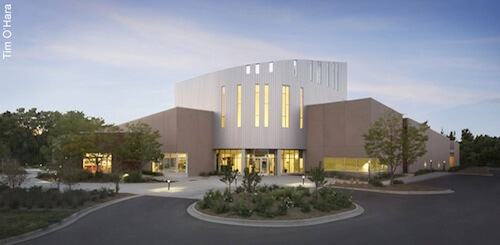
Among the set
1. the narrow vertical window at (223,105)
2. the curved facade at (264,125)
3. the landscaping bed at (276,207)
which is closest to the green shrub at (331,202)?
the landscaping bed at (276,207)

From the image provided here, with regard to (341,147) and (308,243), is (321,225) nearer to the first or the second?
(308,243)

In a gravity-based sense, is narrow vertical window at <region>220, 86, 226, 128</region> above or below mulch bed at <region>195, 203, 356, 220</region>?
above

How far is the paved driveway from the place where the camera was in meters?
12.0

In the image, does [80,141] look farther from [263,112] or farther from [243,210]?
[243,210]

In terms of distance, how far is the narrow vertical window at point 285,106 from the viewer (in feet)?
152

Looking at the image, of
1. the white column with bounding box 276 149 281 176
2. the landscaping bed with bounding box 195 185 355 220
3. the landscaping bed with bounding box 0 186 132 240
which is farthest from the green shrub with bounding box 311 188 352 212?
the white column with bounding box 276 149 281 176

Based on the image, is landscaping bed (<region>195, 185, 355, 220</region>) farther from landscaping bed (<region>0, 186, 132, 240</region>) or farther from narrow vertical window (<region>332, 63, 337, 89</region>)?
narrow vertical window (<region>332, 63, 337, 89</region>)

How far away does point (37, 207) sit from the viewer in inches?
708

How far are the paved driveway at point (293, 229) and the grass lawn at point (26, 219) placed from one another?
2.95 ft

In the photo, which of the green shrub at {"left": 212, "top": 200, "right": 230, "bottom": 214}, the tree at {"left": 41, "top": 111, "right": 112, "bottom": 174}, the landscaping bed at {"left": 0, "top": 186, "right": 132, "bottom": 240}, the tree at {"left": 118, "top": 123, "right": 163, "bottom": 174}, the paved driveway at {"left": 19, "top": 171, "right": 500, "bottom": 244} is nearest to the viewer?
the paved driveway at {"left": 19, "top": 171, "right": 500, "bottom": 244}

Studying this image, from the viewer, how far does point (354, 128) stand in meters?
42.6

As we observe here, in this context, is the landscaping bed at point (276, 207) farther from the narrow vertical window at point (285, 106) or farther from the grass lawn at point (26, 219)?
the narrow vertical window at point (285, 106)

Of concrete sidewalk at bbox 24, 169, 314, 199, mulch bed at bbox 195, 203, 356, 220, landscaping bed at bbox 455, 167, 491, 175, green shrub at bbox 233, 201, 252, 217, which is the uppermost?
green shrub at bbox 233, 201, 252, 217

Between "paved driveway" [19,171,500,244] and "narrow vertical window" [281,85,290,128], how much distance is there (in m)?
27.6
